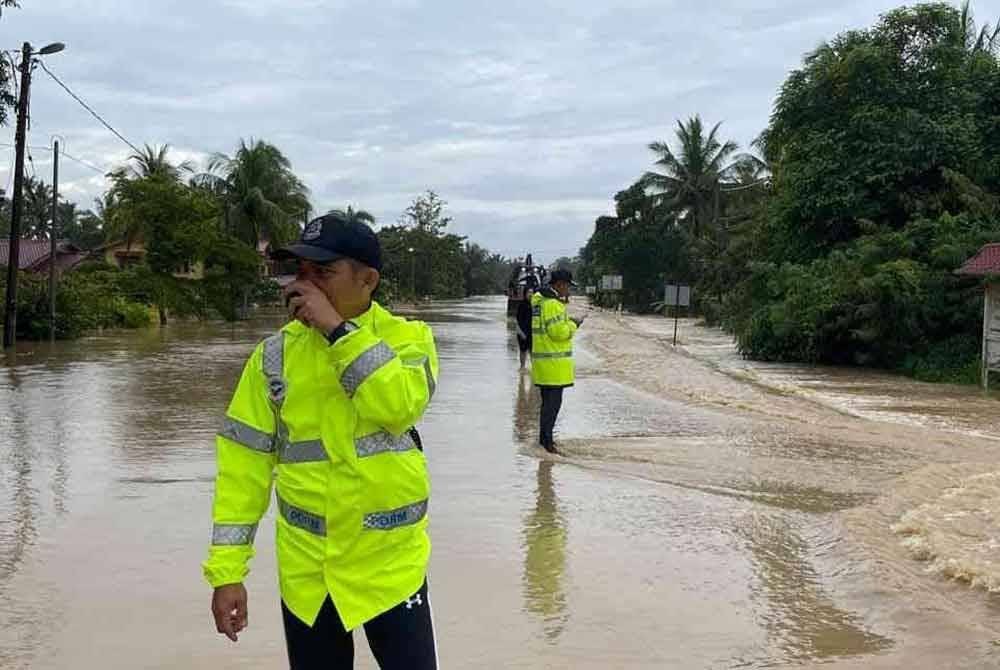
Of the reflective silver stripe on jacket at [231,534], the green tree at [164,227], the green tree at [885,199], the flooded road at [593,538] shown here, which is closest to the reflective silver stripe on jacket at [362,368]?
the reflective silver stripe on jacket at [231,534]

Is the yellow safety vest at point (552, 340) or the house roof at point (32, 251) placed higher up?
the house roof at point (32, 251)

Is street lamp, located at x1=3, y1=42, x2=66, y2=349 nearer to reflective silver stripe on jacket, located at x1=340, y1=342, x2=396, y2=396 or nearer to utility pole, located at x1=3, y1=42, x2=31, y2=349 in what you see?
utility pole, located at x1=3, y1=42, x2=31, y2=349

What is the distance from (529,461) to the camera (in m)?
9.62

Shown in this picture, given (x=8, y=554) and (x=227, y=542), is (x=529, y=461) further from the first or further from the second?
(x=227, y=542)

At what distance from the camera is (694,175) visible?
2258 inches

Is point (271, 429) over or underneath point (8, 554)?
over

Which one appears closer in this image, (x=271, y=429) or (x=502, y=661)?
(x=271, y=429)

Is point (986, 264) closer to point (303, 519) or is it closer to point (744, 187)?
point (303, 519)

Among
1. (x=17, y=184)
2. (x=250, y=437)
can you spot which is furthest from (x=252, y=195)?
(x=250, y=437)

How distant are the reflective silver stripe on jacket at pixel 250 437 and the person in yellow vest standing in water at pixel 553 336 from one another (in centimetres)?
661

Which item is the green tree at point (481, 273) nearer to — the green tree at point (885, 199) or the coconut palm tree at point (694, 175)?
the coconut palm tree at point (694, 175)

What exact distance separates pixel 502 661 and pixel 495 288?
15268cm

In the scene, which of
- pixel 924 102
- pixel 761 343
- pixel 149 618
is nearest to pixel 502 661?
pixel 149 618

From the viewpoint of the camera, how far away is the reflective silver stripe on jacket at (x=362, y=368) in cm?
258
